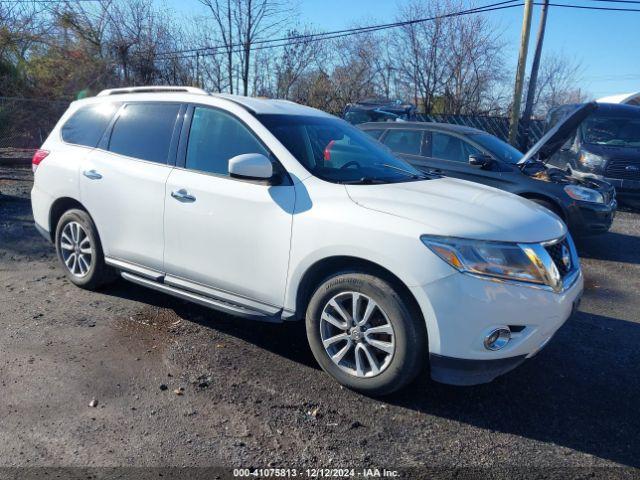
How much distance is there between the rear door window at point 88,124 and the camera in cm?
486

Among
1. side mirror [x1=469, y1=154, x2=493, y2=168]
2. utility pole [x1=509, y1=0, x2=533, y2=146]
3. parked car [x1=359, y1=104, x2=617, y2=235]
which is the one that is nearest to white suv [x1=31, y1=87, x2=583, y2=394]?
side mirror [x1=469, y1=154, x2=493, y2=168]

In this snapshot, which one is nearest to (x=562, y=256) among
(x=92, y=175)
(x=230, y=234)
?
(x=230, y=234)

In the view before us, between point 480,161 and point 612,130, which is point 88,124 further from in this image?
point 612,130

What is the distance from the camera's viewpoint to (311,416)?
Result: 3.10 meters

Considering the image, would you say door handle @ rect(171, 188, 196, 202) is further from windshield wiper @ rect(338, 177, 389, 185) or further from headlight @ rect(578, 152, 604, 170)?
headlight @ rect(578, 152, 604, 170)

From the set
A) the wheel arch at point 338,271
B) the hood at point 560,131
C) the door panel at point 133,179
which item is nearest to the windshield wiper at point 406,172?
the wheel arch at point 338,271

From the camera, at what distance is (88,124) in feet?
16.5

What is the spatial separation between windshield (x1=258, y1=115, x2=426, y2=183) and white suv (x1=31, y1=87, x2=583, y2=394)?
17 millimetres

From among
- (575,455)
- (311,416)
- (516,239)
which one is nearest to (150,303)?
(311,416)

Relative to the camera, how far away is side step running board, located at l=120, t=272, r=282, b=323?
12.0ft

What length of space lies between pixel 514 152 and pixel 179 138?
569cm

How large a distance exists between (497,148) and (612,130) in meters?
4.53

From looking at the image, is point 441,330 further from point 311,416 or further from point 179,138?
point 179,138

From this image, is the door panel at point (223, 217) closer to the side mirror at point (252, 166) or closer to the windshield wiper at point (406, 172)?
the side mirror at point (252, 166)
